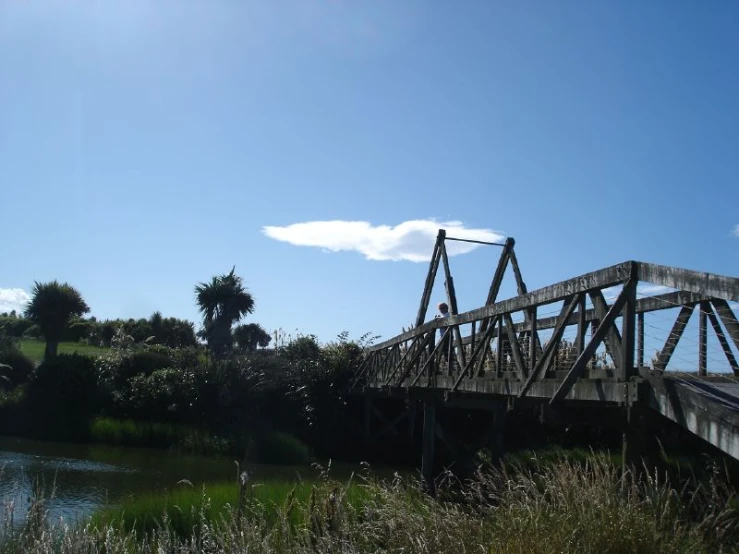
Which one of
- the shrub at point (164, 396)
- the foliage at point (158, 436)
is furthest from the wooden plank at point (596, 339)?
the shrub at point (164, 396)

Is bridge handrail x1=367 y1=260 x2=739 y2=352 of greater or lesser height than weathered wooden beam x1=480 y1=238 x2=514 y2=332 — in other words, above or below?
below

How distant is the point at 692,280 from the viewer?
17.4 ft

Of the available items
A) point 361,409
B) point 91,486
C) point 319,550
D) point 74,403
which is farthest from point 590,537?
point 74,403

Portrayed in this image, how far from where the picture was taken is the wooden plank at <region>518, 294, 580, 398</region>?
733cm

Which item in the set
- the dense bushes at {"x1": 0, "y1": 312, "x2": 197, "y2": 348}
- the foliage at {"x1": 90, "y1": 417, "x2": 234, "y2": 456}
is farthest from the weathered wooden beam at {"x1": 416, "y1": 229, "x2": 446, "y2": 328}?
the dense bushes at {"x1": 0, "y1": 312, "x2": 197, "y2": 348}

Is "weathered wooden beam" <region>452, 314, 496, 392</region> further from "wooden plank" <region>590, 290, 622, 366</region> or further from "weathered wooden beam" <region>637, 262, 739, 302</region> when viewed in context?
"weathered wooden beam" <region>637, 262, 739, 302</region>

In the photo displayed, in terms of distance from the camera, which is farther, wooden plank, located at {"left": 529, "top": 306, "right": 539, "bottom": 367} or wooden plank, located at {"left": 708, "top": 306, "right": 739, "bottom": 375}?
wooden plank, located at {"left": 529, "top": 306, "right": 539, "bottom": 367}

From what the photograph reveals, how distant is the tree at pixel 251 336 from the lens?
57.1 metres

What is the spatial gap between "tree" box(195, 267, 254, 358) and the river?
18181 millimetres

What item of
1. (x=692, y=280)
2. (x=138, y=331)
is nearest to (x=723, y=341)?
(x=692, y=280)

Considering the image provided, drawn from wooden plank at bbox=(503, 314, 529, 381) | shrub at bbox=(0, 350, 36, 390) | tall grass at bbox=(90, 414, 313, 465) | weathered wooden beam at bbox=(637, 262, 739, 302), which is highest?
weathered wooden beam at bbox=(637, 262, 739, 302)

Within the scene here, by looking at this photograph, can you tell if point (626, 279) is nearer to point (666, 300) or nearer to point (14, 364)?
point (666, 300)

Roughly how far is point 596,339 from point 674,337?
70.9 inches

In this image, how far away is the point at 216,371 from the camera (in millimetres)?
26078
